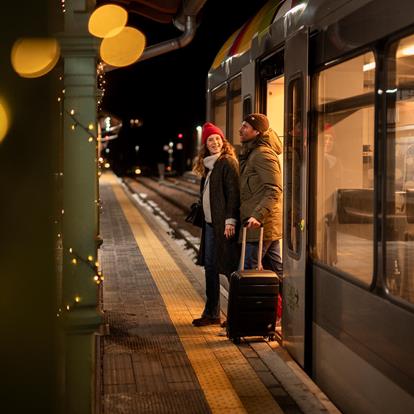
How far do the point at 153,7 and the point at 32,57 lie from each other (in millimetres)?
6204

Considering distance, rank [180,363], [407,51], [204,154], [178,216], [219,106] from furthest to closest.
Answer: [178,216]
[219,106]
[204,154]
[180,363]
[407,51]

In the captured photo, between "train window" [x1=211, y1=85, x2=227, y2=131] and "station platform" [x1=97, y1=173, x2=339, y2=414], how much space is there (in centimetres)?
199

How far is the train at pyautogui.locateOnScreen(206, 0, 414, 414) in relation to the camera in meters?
3.69

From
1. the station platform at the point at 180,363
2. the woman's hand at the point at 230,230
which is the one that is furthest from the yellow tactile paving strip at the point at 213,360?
the woman's hand at the point at 230,230

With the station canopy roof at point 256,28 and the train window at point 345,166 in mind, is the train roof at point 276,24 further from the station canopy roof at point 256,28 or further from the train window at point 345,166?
the train window at point 345,166

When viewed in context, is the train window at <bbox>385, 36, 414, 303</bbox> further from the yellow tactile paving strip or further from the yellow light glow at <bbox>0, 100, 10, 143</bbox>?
the yellow light glow at <bbox>0, 100, 10, 143</bbox>

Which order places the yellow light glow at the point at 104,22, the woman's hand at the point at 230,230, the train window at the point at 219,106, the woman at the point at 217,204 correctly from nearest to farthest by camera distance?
the yellow light glow at the point at 104,22 < the woman's hand at the point at 230,230 < the woman at the point at 217,204 < the train window at the point at 219,106

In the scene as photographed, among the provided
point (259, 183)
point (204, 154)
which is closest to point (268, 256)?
point (259, 183)

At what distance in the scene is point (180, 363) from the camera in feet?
18.7

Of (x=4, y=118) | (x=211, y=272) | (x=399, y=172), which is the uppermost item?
(x=4, y=118)

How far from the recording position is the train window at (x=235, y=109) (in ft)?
26.3

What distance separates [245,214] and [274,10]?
5.82ft

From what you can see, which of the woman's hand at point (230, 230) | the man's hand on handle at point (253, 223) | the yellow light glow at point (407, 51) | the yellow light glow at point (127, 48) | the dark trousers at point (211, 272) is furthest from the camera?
the yellow light glow at point (127, 48)

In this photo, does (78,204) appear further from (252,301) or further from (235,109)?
(235,109)
